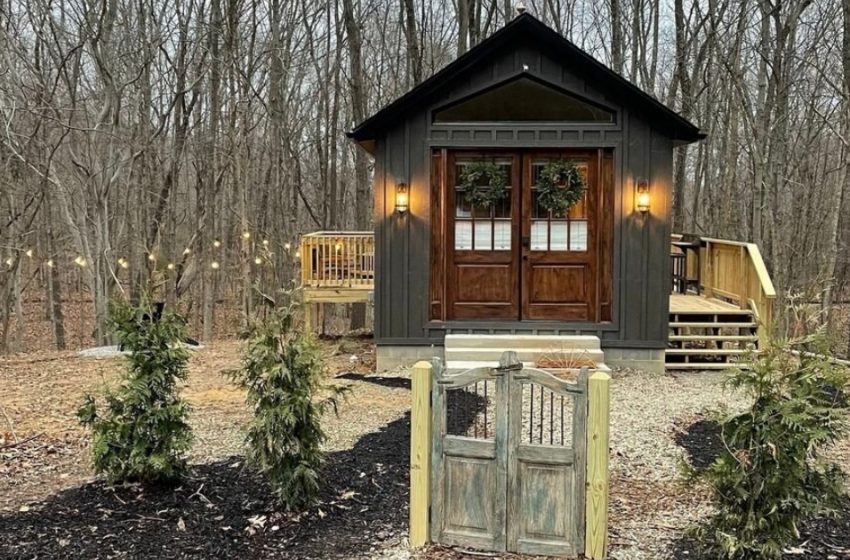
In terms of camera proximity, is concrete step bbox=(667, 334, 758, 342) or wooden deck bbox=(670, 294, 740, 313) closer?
concrete step bbox=(667, 334, 758, 342)

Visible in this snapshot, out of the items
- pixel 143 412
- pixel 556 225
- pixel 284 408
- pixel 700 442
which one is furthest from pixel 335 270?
pixel 284 408

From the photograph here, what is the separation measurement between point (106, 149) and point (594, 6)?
14926 millimetres

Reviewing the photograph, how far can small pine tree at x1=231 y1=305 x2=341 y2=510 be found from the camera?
403cm

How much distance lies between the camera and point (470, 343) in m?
8.45

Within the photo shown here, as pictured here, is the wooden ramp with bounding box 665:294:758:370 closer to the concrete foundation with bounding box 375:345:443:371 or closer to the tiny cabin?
the tiny cabin

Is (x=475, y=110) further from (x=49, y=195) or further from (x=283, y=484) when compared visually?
(x=49, y=195)

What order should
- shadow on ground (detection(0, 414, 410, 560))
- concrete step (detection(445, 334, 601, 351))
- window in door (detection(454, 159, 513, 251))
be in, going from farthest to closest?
window in door (detection(454, 159, 513, 251)), concrete step (detection(445, 334, 601, 351)), shadow on ground (detection(0, 414, 410, 560))

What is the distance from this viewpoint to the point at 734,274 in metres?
10.0

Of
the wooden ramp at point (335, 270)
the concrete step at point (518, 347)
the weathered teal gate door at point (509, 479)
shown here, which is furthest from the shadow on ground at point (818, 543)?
the wooden ramp at point (335, 270)

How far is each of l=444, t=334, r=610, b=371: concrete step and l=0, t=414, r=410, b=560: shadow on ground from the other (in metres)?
3.53

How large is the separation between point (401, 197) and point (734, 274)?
16.9ft

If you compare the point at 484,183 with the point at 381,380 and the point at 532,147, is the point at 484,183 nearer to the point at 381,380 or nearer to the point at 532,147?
the point at 532,147

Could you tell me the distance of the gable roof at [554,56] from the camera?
326 inches

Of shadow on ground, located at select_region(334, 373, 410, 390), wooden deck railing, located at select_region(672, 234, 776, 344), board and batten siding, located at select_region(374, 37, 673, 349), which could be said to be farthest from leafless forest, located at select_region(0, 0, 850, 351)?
board and batten siding, located at select_region(374, 37, 673, 349)
